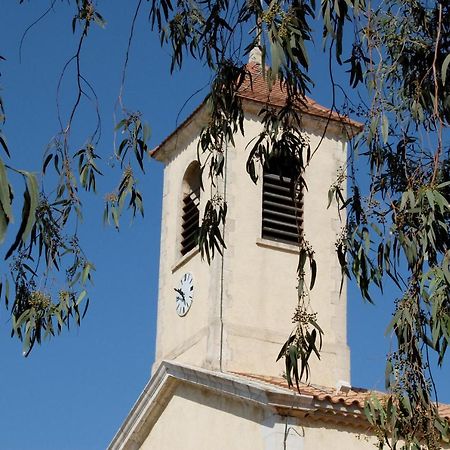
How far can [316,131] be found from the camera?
22078 millimetres

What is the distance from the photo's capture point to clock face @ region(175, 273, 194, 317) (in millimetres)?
21312

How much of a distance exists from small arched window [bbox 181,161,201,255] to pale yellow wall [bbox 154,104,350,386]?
23 cm

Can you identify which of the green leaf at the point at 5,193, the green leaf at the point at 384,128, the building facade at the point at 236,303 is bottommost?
the green leaf at the point at 5,193

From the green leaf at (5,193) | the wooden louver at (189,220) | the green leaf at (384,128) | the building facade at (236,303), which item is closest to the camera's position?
the green leaf at (5,193)

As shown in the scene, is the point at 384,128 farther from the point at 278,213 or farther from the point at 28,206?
the point at 278,213

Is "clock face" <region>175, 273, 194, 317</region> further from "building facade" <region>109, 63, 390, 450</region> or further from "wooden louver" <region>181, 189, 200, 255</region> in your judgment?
"wooden louver" <region>181, 189, 200, 255</region>

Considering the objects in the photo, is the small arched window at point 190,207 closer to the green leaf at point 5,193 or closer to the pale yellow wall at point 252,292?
the pale yellow wall at point 252,292

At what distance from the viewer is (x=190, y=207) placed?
74.0 feet

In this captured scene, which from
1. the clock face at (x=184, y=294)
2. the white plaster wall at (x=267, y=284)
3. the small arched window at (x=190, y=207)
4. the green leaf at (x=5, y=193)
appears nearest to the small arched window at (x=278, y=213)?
the white plaster wall at (x=267, y=284)

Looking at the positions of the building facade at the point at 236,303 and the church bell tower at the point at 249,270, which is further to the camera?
the church bell tower at the point at 249,270

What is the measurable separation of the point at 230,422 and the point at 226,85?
34.6ft

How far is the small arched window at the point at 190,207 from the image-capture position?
A: 22.0m

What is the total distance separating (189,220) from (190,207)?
1.09 ft

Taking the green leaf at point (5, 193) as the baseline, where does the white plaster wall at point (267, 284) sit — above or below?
above
